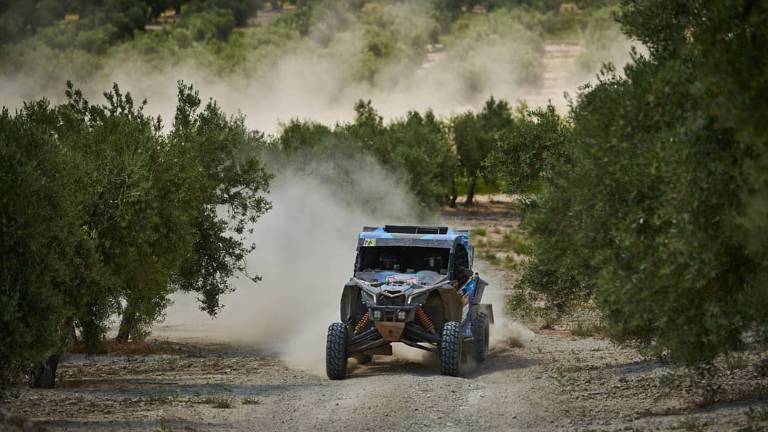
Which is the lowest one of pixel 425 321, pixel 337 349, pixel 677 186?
pixel 337 349

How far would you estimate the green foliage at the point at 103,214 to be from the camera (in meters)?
18.0

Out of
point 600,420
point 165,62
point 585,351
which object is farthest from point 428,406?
point 165,62

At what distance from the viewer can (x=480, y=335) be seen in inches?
1014

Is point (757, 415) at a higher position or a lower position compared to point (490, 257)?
higher

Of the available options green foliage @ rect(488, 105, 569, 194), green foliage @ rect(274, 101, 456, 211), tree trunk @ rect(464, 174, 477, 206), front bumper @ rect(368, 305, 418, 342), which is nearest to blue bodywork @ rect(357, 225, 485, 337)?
front bumper @ rect(368, 305, 418, 342)

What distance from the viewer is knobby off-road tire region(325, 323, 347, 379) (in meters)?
23.5

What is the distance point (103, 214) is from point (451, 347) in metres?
7.09

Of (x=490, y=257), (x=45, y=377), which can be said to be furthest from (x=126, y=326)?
(x=490, y=257)

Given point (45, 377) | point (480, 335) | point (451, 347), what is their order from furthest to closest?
point (480, 335)
point (45, 377)
point (451, 347)

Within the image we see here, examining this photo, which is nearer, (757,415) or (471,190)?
(757,415)

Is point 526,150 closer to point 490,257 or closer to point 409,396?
point 409,396

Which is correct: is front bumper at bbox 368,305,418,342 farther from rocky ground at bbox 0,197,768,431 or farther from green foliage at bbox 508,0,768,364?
green foliage at bbox 508,0,768,364

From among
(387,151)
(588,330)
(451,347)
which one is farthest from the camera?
(387,151)

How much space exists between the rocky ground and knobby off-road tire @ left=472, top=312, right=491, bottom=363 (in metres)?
0.26
